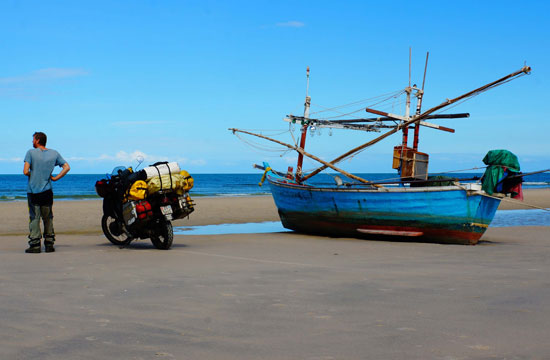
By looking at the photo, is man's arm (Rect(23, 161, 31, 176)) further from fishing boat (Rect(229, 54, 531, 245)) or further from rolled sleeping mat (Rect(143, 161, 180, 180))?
fishing boat (Rect(229, 54, 531, 245))

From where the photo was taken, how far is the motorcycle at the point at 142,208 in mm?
10344

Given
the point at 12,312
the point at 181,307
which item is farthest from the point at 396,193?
the point at 12,312

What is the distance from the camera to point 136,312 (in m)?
5.31

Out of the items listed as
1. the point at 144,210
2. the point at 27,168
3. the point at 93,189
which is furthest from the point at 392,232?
the point at 93,189

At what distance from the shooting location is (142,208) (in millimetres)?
10266

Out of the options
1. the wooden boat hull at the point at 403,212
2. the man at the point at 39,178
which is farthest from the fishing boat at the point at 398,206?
the man at the point at 39,178

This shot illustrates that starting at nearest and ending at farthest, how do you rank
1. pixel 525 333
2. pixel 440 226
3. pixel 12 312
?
pixel 525 333 → pixel 12 312 → pixel 440 226

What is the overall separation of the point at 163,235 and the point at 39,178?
2.38 m

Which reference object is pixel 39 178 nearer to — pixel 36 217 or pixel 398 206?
pixel 36 217

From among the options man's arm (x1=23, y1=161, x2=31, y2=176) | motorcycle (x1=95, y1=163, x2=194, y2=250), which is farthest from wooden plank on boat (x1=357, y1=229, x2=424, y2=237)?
man's arm (x1=23, y1=161, x2=31, y2=176)

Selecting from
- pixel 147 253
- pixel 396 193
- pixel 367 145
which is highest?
pixel 367 145

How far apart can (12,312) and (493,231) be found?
46.2ft

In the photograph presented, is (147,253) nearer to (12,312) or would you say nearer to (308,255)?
(308,255)

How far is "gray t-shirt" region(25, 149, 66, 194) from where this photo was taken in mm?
9609
